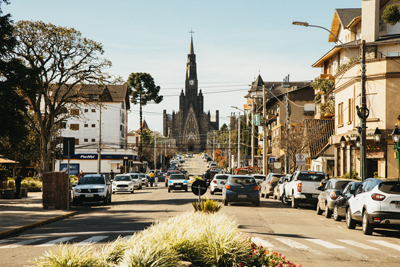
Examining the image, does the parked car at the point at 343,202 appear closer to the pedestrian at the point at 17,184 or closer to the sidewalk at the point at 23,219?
the sidewalk at the point at 23,219

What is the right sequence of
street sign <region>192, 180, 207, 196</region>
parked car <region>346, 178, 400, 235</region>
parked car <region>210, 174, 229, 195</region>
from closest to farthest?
parked car <region>346, 178, 400, 235</region>
street sign <region>192, 180, 207, 196</region>
parked car <region>210, 174, 229, 195</region>

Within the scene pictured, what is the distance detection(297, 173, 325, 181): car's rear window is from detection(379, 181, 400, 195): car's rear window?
10.7 m

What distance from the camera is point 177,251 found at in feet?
23.5

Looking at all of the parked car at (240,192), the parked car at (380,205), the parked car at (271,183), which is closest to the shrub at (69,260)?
the parked car at (380,205)

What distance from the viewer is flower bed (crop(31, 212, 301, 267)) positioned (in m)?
5.84

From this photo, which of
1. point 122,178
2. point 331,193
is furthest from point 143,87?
point 331,193

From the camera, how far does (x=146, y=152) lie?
4899 inches

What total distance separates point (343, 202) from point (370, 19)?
69.1ft

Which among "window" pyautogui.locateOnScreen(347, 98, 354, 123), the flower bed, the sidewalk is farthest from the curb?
"window" pyautogui.locateOnScreen(347, 98, 354, 123)

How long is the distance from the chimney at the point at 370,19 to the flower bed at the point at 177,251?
95.2ft

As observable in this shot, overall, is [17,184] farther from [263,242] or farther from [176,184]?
[263,242]

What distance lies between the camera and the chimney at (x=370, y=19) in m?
33.6

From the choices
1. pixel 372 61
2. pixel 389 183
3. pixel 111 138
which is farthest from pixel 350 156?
pixel 111 138

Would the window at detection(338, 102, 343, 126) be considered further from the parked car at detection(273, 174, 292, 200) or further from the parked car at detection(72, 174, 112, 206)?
the parked car at detection(72, 174, 112, 206)
